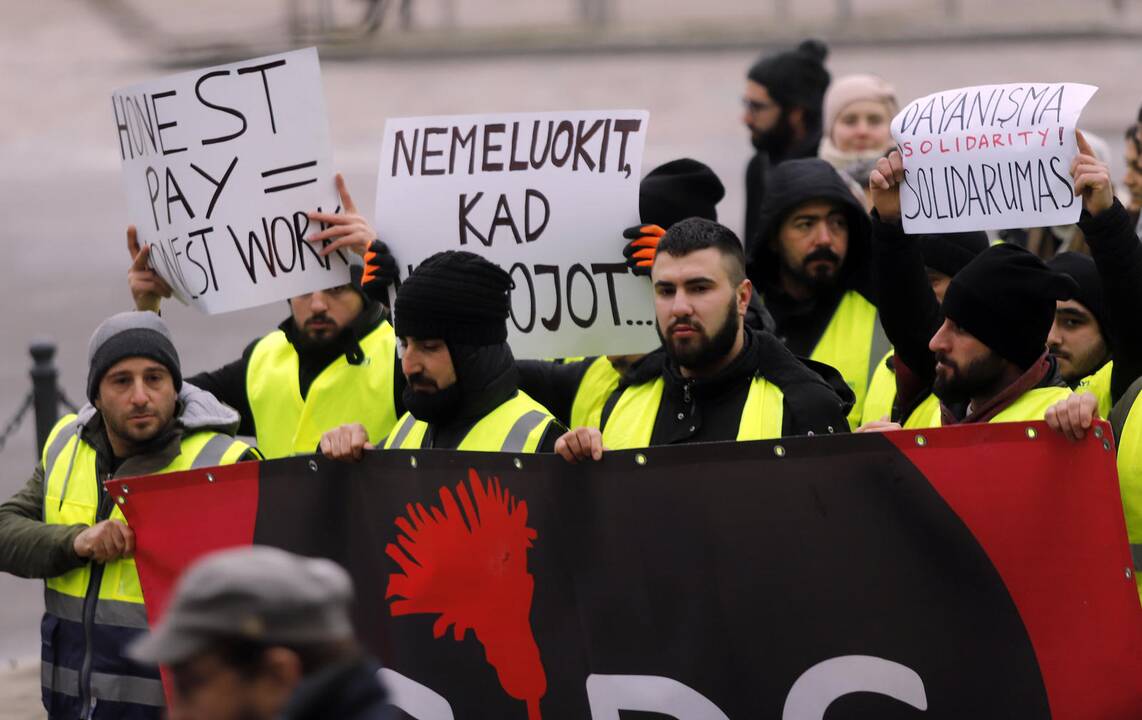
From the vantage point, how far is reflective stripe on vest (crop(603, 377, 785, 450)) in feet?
17.4

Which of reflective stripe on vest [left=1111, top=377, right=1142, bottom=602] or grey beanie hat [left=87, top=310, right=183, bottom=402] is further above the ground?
grey beanie hat [left=87, top=310, right=183, bottom=402]

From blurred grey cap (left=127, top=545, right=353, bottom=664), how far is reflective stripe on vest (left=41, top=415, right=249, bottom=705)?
2829 millimetres

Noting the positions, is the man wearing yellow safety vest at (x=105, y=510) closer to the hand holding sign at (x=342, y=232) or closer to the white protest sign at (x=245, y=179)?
the white protest sign at (x=245, y=179)

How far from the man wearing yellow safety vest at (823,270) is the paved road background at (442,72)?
31.4ft

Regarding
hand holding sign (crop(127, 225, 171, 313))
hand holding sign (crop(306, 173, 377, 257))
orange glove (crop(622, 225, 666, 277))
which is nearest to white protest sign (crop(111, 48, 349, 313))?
hand holding sign (crop(306, 173, 377, 257))

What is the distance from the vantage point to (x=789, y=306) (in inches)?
279

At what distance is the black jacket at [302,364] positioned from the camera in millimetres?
6762

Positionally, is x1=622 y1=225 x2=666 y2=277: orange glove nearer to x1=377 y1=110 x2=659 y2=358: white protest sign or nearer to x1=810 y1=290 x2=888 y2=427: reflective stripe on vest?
x1=377 y1=110 x2=659 y2=358: white protest sign

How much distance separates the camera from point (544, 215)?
6281 millimetres

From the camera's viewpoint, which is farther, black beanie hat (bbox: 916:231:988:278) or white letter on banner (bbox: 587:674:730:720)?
black beanie hat (bbox: 916:231:988:278)

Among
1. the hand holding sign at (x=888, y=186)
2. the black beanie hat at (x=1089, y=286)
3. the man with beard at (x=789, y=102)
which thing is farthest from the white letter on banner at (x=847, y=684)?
the man with beard at (x=789, y=102)

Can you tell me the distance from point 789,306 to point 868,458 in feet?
7.54

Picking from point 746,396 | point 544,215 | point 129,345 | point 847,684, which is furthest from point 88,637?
point 847,684

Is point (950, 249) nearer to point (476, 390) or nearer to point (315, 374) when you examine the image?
point (476, 390)
